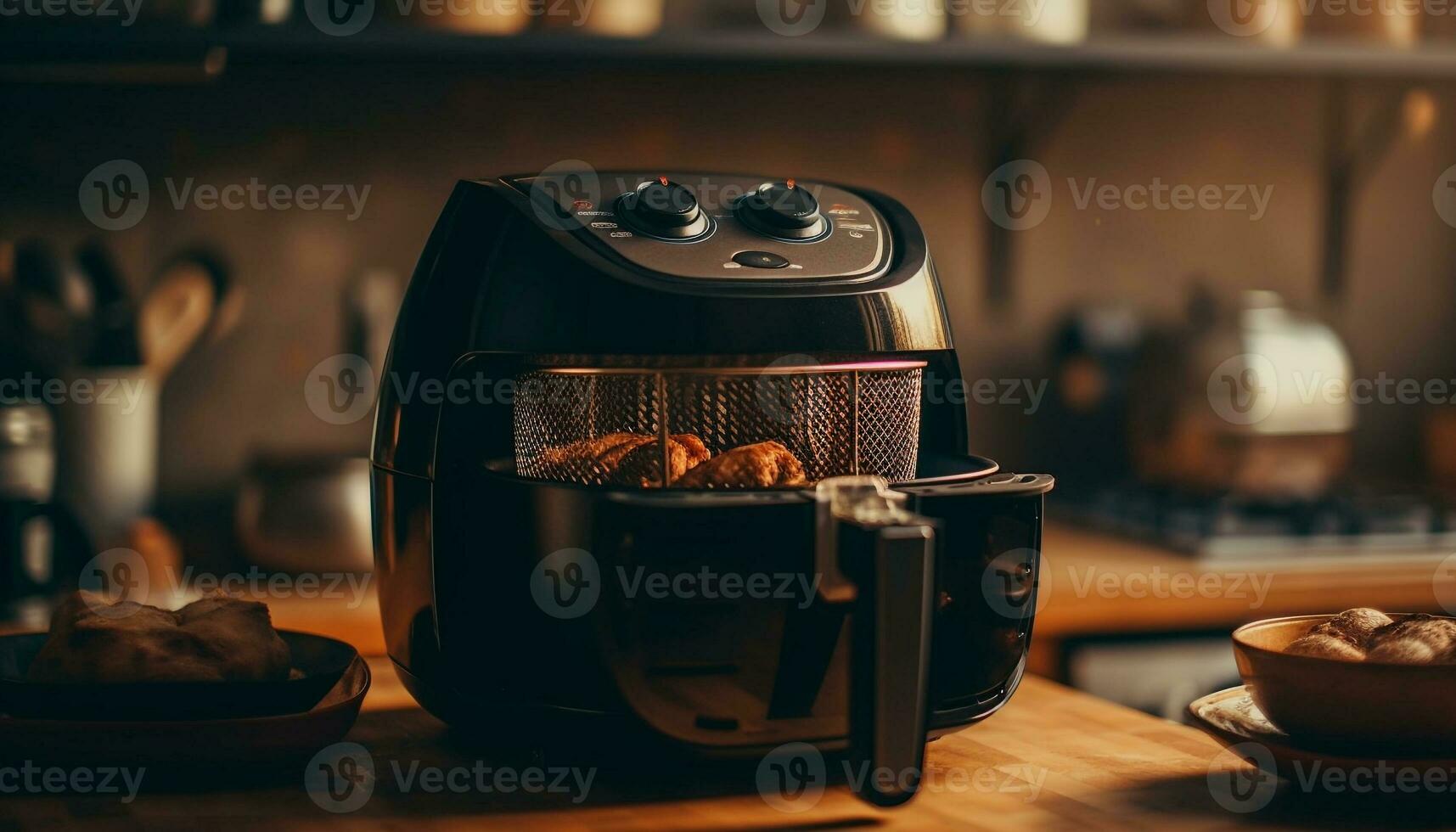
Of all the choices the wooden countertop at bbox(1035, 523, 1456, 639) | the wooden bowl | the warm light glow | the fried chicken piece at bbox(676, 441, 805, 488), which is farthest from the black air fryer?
the warm light glow

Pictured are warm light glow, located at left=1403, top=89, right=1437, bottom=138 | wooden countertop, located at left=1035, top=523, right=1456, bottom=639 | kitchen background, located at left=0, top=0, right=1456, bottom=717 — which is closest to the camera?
wooden countertop, located at left=1035, top=523, right=1456, bottom=639

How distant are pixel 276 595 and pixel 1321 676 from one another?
1024 mm

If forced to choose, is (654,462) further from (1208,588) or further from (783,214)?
(1208,588)

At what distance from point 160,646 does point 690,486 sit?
25 cm

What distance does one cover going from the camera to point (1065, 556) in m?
1.55

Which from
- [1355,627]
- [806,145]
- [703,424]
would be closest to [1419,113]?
[806,145]

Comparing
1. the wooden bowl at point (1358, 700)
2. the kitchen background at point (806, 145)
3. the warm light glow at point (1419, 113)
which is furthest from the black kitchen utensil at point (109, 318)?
the warm light glow at point (1419, 113)

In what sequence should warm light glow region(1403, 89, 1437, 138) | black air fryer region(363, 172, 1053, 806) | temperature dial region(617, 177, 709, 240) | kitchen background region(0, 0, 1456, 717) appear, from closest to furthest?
black air fryer region(363, 172, 1053, 806)
temperature dial region(617, 177, 709, 240)
kitchen background region(0, 0, 1456, 717)
warm light glow region(1403, 89, 1437, 138)

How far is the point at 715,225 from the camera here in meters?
0.72

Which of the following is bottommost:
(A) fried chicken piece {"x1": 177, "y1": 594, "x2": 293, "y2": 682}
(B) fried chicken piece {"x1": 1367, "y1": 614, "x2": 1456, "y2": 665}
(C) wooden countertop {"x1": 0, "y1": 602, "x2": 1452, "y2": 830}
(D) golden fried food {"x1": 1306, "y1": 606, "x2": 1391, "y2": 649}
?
(C) wooden countertop {"x1": 0, "y1": 602, "x2": 1452, "y2": 830}

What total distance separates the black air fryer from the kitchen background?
2.78 ft

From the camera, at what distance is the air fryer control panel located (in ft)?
2.25

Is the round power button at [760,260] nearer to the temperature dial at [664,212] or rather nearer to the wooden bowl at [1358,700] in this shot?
the temperature dial at [664,212]

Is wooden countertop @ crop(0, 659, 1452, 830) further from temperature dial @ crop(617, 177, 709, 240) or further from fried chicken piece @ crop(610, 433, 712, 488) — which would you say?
temperature dial @ crop(617, 177, 709, 240)
